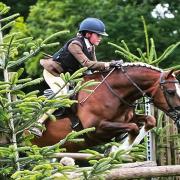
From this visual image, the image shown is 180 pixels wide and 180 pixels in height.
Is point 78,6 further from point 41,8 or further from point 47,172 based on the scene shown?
point 47,172

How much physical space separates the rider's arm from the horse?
162 millimetres

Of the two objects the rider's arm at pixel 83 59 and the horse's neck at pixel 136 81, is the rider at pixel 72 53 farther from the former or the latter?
the horse's neck at pixel 136 81

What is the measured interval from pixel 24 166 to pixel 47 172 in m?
0.44

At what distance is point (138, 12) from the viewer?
67.5 ft

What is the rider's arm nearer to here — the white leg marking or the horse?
the horse

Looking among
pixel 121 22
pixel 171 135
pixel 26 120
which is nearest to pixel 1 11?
pixel 26 120

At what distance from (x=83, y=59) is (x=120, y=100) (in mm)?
623

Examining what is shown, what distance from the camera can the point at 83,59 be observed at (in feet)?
27.2

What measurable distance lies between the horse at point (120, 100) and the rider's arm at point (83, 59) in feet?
0.53

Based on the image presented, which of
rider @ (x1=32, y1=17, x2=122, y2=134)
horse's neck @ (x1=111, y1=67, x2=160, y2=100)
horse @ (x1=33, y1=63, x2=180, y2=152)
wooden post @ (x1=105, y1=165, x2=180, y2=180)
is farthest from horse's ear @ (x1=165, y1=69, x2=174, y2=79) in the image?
wooden post @ (x1=105, y1=165, x2=180, y2=180)

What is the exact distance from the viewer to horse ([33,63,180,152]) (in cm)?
845

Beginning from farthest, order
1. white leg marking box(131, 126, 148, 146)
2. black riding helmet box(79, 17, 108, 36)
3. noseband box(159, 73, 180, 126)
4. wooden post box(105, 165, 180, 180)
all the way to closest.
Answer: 1. black riding helmet box(79, 17, 108, 36)
2. white leg marking box(131, 126, 148, 146)
3. noseband box(159, 73, 180, 126)
4. wooden post box(105, 165, 180, 180)

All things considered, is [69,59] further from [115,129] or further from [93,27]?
[115,129]

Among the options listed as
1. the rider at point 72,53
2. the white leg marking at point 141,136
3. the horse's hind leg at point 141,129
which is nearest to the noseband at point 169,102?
the horse's hind leg at point 141,129
